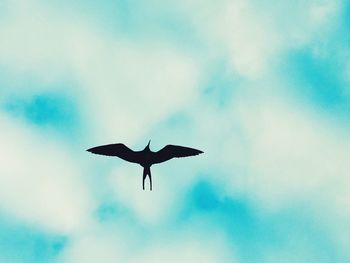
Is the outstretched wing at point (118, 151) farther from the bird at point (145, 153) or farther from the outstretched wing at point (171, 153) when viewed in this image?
the outstretched wing at point (171, 153)

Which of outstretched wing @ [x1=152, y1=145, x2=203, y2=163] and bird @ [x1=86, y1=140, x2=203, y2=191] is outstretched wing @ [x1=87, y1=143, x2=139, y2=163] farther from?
outstretched wing @ [x1=152, y1=145, x2=203, y2=163]

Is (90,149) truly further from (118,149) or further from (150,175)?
(150,175)

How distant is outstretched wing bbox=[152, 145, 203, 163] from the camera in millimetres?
26109

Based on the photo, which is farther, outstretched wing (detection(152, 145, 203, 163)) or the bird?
outstretched wing (detection(152, 145, 203, 163))

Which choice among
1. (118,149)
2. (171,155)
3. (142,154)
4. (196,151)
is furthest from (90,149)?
(196,151)

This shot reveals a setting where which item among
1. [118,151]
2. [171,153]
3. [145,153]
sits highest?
[118,151]

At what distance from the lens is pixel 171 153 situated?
26.7 m

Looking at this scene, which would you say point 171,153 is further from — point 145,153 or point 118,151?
point 118,151

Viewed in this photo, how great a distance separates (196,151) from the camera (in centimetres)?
2694

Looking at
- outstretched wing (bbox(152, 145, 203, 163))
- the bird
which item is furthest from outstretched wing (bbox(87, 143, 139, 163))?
outstretched wing (bbox(152, 145, 203, 163))

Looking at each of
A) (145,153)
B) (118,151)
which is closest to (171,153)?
(145,153)

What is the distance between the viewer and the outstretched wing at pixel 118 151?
1032 inches

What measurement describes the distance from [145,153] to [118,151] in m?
2.67

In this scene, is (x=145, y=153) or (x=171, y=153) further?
(x=171, y=153)
